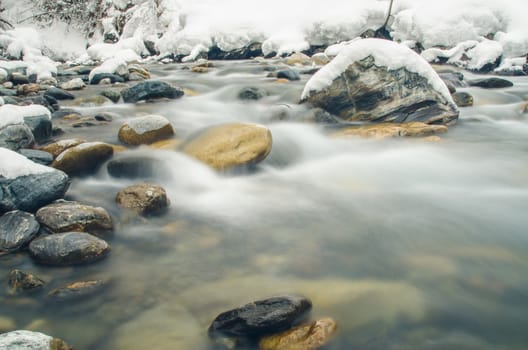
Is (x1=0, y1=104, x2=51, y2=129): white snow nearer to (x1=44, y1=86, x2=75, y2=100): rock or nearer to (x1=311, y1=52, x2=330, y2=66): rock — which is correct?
→ (x1=44, y1=86, x2=75, y2=100): rock

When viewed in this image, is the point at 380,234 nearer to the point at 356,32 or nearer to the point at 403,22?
the point at 403,22

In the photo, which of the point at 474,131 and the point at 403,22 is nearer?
the point at 474,131

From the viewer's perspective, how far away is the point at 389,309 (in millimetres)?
1991

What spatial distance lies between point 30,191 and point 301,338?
2.37 metres

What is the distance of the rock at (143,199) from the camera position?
3.13 m

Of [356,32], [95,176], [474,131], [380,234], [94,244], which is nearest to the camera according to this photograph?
[94,244]

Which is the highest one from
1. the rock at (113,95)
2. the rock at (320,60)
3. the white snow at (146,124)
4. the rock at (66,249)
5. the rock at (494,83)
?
the rock at (320,60)

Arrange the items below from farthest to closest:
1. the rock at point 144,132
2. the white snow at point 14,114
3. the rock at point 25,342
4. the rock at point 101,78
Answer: the rock at point 101,78 → the rock at point 144,132 → the white snow at point 14,114 → the rock at point 25,342

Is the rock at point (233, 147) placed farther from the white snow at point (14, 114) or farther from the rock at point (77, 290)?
the white snow at point (14, 114)

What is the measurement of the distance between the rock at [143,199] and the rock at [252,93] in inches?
188

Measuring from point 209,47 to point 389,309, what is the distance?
19.8 meters

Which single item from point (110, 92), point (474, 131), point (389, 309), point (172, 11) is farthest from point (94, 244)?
point (172, 11)

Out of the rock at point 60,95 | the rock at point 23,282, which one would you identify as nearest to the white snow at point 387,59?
the rock at point 23,282

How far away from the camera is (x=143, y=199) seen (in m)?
3.15
